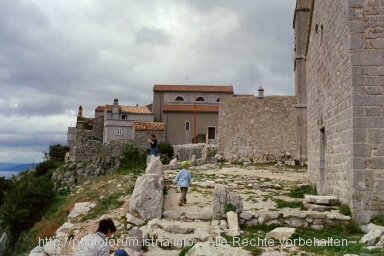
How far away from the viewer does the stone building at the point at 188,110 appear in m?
49.5

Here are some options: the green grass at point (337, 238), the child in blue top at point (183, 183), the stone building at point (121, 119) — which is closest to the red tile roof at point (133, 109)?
the stone building at point (121, 119)

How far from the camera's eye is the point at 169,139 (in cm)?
4888

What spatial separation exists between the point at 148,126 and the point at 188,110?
21.7 ft

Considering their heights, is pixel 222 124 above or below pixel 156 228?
above

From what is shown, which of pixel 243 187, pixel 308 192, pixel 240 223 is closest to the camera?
pixel 240 223

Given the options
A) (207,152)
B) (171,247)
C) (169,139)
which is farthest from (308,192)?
(169,139)

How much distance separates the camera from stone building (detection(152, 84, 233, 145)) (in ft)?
162

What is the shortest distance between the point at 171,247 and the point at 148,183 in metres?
2.66

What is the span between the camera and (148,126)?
46875 mm

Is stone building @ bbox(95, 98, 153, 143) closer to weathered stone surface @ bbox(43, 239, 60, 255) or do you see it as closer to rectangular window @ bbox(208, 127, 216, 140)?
rectangular window @ bbox(208, 127, 216, 140)

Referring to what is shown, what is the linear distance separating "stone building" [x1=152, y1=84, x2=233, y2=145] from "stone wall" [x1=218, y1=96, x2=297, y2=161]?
17.5 metres

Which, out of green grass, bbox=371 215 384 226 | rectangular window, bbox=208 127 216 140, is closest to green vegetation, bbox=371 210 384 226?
green grass, bbox=371 215 384 226

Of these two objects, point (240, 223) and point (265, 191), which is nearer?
point (240, 223)

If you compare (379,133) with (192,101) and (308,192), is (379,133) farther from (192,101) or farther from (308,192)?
(192,101)
